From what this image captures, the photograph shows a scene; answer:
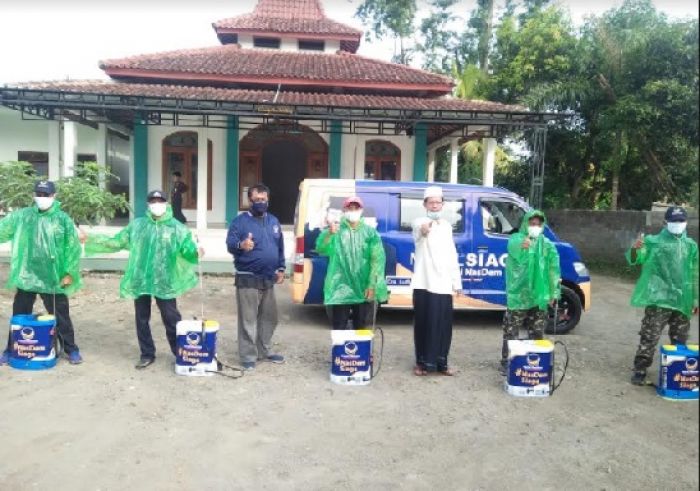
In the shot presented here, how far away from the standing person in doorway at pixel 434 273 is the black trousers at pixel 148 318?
7.44ft

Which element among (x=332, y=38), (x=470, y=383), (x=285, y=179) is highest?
(x=332, y=38)

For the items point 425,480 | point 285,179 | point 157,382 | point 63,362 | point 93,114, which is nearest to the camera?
point 425,480

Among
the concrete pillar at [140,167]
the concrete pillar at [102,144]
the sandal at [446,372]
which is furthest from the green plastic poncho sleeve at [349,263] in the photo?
the concrete pillar at [102,144]

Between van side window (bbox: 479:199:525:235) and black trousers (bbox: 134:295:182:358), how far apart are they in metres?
3.79

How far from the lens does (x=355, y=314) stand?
565 cm

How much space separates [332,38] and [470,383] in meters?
15.0

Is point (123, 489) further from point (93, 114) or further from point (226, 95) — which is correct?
point (93, 114)

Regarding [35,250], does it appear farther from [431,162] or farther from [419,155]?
[431,162]

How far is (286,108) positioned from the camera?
12.1 metres

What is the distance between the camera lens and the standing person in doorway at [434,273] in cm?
507

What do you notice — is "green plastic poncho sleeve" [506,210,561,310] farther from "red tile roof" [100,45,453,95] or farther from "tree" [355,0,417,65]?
"tree" [355,0,417,65]

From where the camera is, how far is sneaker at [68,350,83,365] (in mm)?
5352

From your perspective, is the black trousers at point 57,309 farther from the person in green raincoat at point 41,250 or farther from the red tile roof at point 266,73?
the red tile roof at point 266,73

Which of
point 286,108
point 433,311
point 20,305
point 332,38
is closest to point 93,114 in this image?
point 286,108
